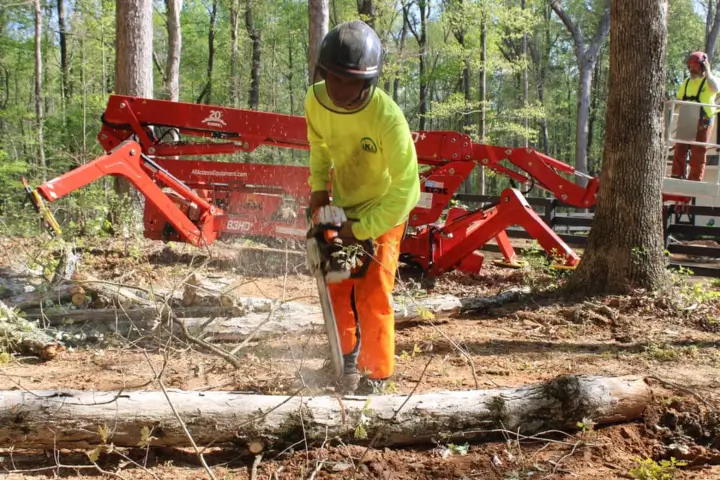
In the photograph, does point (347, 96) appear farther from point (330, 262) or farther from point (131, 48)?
point (131, 48)

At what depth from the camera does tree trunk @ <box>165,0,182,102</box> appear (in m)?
14.7

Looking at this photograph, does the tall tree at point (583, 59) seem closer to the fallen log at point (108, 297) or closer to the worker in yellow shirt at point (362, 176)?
the fallen log at point (108, 297)

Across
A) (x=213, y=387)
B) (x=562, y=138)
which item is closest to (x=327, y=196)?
(x=213, y=387)

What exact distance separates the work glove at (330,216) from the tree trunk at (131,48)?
6.68m

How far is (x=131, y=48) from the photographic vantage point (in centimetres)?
916

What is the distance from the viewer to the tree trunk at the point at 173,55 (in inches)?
579

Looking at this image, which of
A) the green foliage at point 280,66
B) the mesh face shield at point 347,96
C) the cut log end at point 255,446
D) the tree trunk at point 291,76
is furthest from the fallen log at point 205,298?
the tree trunk at point 291,76

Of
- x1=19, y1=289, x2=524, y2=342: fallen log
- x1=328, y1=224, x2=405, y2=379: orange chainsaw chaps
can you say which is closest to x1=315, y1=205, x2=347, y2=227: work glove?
x1=328, y1=224, x2=405, y2=379: orange chainsaw chaps

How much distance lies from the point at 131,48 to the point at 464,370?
774 centimetres

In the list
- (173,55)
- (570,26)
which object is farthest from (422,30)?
(173,55)

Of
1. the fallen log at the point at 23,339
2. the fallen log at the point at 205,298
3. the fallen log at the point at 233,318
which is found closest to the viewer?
the fallen log at the point at 23,339

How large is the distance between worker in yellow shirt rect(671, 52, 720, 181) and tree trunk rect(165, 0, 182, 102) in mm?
11532

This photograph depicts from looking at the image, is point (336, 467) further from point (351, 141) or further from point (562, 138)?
point (562, 138)

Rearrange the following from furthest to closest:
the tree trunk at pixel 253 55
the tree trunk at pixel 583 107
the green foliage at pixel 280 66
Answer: the tree trunk at pixel 253 55
the tree trunk at pixel 583 107
the green foliage at pixel 280 66
